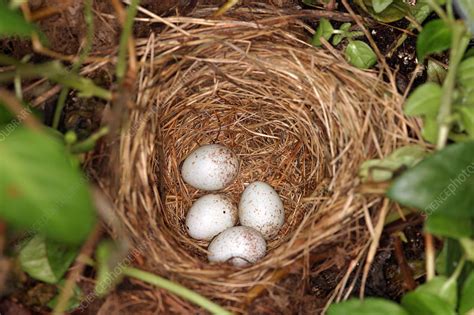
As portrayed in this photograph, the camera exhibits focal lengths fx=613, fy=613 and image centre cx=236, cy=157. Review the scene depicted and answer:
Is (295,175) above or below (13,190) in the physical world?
below

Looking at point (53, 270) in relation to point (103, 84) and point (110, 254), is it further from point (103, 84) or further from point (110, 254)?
point (103, 84)

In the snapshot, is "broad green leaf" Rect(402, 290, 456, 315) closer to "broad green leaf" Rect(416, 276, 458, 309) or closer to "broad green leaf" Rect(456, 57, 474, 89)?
"broad green leaf" Rect(416, 276, 458, 309)

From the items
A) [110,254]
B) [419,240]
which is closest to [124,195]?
[110,254]

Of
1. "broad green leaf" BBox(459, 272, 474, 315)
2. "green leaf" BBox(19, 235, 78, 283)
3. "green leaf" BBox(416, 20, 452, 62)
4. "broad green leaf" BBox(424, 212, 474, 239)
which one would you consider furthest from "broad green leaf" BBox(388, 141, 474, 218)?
"green leaf" BBox(19, 235, 78, 283)

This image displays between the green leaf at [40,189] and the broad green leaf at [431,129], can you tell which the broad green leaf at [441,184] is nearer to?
the broad green leaf at [431,129]

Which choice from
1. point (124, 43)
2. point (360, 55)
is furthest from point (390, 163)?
point (124, 43)

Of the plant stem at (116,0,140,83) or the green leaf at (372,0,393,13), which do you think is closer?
the plant stem at (116,0,140,83)
